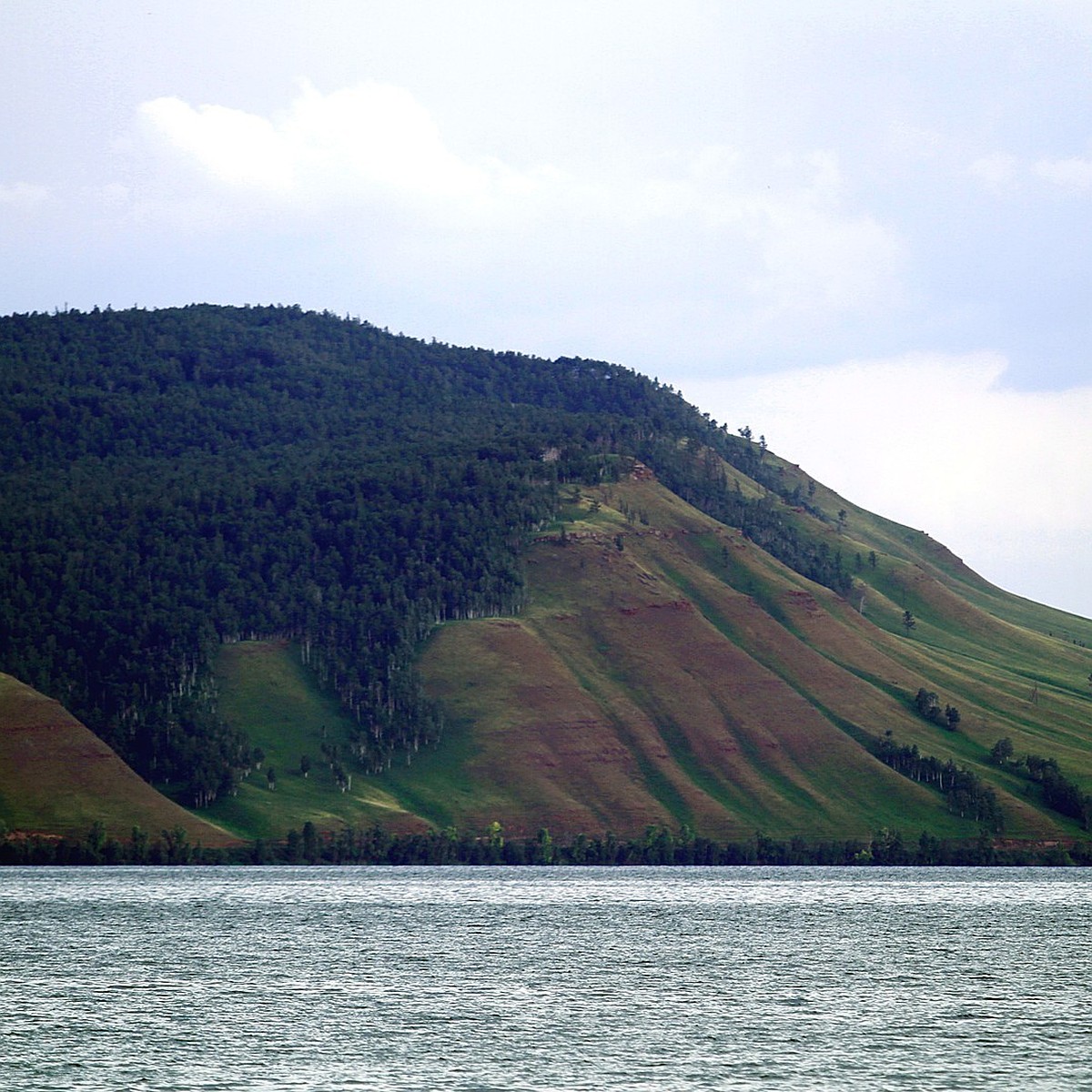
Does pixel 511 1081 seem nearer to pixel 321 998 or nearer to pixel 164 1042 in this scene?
pixel 164 1042

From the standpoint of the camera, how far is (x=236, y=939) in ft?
476

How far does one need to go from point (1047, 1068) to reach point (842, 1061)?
9.88m

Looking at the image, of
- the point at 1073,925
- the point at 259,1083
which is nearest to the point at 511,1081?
the point at 259,1083

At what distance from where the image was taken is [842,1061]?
80.6 m

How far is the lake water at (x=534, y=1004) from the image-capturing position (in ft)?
253

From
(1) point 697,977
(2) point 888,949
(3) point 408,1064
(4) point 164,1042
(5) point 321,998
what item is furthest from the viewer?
(2) point 888,949

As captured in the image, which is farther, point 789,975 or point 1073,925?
point 1073,925

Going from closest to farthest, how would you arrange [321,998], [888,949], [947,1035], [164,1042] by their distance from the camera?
[164,1042] → [947,1035] → [321,998] → [888,949]

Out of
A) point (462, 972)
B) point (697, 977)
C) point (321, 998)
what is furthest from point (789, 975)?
point (321, 998)

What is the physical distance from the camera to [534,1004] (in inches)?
3969

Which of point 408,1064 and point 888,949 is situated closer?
point 408,1064

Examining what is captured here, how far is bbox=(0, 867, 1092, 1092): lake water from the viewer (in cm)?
7706

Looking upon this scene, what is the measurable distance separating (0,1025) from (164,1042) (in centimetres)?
1205

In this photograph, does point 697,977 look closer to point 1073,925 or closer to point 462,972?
point 462,972
